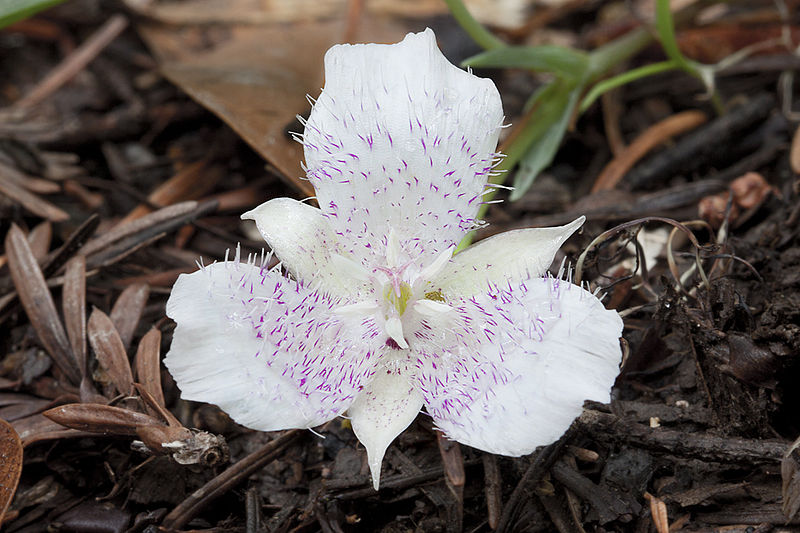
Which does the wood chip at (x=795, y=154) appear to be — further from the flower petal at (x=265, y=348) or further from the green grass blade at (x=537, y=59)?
the flower petal at (x=265, y=348)

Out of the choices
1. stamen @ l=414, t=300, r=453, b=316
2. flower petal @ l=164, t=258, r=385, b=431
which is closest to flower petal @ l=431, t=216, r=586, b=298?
stamen @ l=414, t=300, r=453, b=316

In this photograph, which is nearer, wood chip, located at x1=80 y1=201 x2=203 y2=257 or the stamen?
the stamen

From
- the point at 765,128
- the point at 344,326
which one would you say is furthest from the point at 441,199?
the point at 765,128

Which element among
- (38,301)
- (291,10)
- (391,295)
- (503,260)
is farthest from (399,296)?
(291,10)

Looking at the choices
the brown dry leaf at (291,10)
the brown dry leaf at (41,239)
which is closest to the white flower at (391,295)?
the brown dry leaf at (41,239)

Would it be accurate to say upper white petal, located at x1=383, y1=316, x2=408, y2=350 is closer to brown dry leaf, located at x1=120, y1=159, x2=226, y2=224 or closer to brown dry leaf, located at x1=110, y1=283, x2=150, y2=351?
brown dry leaf, located at x1=110, y1=283, x2=150, y2=351

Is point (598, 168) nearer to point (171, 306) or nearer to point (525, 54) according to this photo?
point (525, 54)
